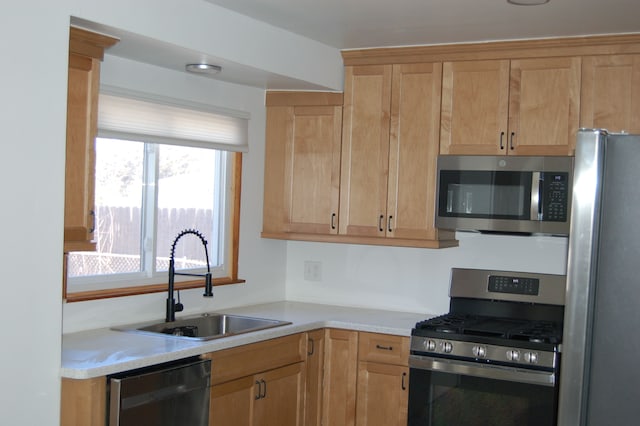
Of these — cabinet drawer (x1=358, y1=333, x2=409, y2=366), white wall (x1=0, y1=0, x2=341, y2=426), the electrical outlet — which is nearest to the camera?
white wall (x1=0, y1=0, x2=341, y2=426)

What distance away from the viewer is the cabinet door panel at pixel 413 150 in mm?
4031

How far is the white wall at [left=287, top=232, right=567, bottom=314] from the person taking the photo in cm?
414

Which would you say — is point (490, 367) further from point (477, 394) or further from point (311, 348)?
point (311, 348)

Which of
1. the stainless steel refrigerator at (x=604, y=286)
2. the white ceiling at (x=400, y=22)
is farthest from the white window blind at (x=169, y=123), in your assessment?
the stainless steel refrigerator at (x=604, y=286)

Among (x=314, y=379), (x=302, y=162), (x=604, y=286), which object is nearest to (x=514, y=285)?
(x=314, y=379)

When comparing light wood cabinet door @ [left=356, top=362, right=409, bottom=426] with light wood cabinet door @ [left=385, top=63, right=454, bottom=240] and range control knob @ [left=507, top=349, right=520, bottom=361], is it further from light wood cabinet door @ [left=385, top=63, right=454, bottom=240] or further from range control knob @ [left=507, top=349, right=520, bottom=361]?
light wood cabinet door @ [left=385, top=63, right=454, bottom=240]

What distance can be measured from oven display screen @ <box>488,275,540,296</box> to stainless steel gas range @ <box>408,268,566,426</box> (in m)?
0.02

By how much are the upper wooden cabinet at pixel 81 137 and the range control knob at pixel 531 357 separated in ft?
6.39

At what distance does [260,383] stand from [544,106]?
1.91 metres

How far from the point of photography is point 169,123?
3.77 m

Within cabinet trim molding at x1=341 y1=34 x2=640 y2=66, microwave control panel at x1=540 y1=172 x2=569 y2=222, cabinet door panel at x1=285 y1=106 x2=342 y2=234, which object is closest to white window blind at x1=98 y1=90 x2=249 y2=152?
cabinet door panel at x1=285 y1=106 x2=342 y2=234

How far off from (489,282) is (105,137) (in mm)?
2127

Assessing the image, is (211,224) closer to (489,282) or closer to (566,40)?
(489,282)

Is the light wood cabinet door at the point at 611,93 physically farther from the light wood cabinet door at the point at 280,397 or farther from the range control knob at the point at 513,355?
the light wood cabinet door at the point at 280,397
